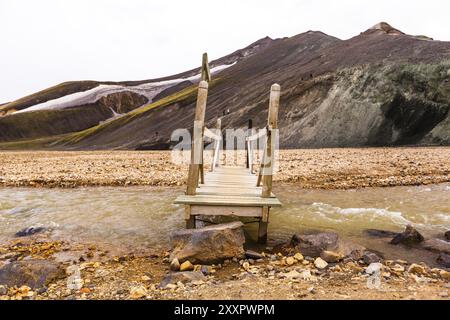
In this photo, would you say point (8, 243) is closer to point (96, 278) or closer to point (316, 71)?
point (96, 278)

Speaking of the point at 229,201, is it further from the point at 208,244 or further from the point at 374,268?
the point at 374,268

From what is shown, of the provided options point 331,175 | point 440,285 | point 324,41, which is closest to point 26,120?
point 324,41

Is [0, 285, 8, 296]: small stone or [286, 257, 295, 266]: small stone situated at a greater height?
[286, 257, 295, 266]: small stone

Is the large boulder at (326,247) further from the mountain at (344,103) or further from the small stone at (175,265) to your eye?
the mountain at (344,103)

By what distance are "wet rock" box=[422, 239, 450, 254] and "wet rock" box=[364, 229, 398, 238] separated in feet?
3.23

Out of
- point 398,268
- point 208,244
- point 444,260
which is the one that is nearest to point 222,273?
point 208,244

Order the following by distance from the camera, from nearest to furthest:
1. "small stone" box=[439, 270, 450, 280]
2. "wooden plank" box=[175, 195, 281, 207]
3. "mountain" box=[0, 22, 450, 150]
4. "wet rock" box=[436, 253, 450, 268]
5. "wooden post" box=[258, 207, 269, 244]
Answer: "small stone" box=[439, 270, 450, 280], "wet rock" box=[436, 253, 450, 268], "wooden plank" box=[175, 195, 281, 207], "wooden post" box=[258, 207, 269, 244], "mountain" box=[0, 22, 450, 150]

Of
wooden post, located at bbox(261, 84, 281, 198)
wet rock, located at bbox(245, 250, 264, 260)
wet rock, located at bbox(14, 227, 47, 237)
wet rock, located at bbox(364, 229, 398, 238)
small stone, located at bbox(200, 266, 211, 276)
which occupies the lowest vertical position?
wet rock, located at bbox(14, 227, 47, 237)

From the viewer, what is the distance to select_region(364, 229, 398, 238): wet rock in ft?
27.2

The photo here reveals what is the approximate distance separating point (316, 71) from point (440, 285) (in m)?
56.2

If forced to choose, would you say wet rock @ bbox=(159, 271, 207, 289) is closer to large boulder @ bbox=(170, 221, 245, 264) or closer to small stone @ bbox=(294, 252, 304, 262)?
large boulder @ bbox=(170, 221, 245, 264)

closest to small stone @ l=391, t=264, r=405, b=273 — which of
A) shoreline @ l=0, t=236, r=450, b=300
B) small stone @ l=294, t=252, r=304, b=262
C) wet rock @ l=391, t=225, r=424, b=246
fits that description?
shoreline @ l=0, t=236, r=450, b=300

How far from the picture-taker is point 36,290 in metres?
5.27

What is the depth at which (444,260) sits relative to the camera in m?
6.38
